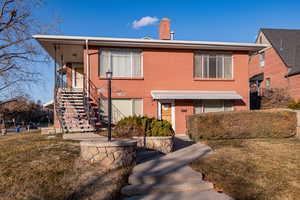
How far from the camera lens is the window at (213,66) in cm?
1477

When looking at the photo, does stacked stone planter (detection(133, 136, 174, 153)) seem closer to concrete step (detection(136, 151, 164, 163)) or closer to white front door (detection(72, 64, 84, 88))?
concrete step (detection(136, 151, 164, 163))

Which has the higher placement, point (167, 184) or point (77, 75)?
point (77, 75)

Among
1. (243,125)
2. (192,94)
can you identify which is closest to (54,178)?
(243,125)

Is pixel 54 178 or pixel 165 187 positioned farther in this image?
pixel 54 178

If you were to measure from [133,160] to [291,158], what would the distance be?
4816 mm

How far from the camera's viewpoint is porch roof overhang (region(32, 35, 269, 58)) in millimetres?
12453

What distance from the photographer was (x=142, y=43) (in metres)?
13.3

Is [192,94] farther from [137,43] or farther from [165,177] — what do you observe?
[165,177]

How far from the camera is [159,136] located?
8344 mm

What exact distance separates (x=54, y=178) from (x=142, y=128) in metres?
3.80

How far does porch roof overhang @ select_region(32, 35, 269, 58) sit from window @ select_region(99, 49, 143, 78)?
0.47 metres

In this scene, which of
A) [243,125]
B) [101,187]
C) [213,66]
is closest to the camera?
[101,187]

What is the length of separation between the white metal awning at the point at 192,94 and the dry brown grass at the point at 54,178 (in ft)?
24.0

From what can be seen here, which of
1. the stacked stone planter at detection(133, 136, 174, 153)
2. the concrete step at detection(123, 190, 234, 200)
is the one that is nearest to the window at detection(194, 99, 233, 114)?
the stacked stone planter at detection(133, 136, 174, 153)
